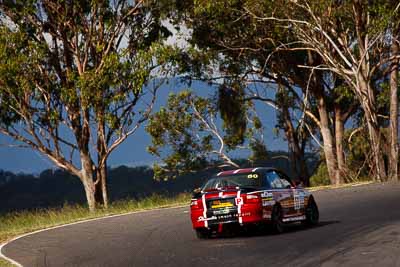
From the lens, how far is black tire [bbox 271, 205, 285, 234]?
19.2 metres

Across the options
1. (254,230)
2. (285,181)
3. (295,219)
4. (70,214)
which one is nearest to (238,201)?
(295,219)

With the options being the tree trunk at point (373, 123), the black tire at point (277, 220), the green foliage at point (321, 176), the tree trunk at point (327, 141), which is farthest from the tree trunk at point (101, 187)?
the black tire at point (277, 220)

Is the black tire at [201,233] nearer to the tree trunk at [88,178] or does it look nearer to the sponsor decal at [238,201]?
the sponsor decal at [238,201]

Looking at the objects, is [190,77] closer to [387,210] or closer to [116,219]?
[116,219]

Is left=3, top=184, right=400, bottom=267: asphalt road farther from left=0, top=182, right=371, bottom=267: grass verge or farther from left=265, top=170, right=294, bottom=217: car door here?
left=0, top=182, right=371, bottom=267: grass verge

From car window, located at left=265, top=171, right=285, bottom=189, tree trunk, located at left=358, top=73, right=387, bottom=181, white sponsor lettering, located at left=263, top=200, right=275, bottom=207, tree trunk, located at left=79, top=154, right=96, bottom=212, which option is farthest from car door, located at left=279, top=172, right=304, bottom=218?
tree trunk, located at left=79, top=154, right=96, bottom=212

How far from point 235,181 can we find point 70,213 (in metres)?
14.8

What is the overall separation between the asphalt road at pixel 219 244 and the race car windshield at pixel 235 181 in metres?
0.99

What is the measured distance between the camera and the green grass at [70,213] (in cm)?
3050

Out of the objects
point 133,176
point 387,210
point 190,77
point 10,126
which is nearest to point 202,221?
point 387,210

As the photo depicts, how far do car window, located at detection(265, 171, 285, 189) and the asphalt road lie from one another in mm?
900

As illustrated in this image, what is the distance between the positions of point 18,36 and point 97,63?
455 cm

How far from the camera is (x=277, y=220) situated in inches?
760

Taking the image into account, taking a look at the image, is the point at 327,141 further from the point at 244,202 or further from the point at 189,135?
the point at 244,202
